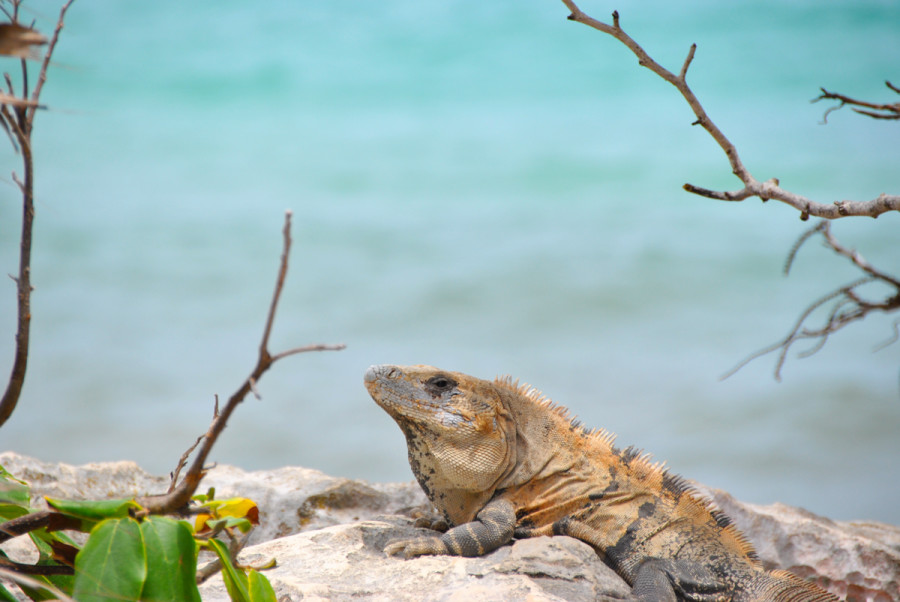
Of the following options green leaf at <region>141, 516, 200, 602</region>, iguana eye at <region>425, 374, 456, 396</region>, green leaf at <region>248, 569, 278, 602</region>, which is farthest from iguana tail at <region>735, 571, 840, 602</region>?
green leaf at <region>141, 516, 200, 602</region>

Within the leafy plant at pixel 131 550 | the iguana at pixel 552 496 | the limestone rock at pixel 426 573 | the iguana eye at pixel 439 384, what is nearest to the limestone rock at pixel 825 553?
the iguana at pixel 552 496

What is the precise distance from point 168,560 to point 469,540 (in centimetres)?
173

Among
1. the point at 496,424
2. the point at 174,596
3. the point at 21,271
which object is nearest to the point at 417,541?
the point at 496,424

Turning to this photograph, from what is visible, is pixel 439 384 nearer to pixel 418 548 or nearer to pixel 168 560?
pixel 418 548

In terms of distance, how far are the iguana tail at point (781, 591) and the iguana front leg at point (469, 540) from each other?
1128 millimetres

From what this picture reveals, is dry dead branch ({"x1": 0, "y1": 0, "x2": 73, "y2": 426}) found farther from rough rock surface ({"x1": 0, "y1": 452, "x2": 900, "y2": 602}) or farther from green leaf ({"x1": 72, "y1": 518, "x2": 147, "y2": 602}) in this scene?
rough rock surface ({"x1": 0, "y1": 452, "x2": 900, "y2": 602})

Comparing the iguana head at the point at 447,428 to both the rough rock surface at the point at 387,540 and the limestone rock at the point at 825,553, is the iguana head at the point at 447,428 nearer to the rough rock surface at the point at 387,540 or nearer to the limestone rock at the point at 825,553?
the rough rock surface at the point at 387,540

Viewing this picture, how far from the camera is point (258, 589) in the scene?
206 cm

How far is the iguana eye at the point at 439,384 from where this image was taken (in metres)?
3.58

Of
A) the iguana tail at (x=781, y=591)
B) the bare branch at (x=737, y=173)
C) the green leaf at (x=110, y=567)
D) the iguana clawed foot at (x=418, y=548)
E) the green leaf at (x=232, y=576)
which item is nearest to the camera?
the green leaf at (x=110, y=567)

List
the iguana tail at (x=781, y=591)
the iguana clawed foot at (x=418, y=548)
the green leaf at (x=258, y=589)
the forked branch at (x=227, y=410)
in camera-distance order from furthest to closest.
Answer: the iguana tail at (x=781, y=591)
the iguana clawed foot at (x=418, y=548)
the green leaf at (x=258, y=589)
the forked branch at (x=227, y=410)

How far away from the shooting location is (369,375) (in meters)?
3.60

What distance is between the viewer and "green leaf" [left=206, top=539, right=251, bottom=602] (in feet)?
6.27

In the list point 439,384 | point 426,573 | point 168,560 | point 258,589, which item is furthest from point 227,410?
point 439,384
